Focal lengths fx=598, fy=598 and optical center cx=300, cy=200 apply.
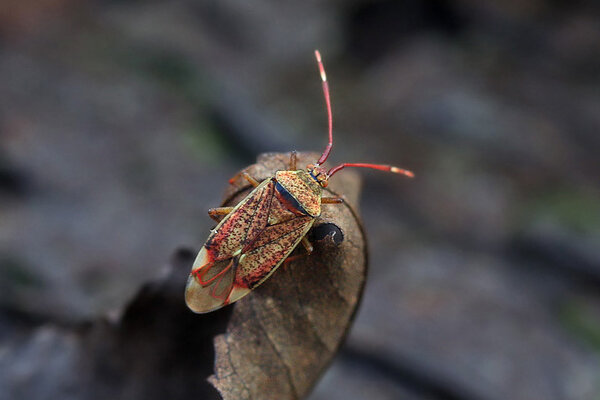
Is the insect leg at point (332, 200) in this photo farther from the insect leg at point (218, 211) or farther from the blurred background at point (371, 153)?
the blurred background at point (371, 153)

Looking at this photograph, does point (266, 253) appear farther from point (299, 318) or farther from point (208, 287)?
point (299, 318)

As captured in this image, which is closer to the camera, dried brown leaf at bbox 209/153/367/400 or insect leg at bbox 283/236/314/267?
dried brown leaf at bbox 209/153/367/400

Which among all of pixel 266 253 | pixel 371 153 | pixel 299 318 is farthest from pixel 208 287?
pixel 371 153

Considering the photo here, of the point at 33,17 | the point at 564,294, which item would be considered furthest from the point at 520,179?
the point at 33,17

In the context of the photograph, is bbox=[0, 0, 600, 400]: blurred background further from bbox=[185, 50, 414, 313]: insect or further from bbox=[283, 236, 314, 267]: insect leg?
bbox=[283, 236, 314, 267]: insect leg

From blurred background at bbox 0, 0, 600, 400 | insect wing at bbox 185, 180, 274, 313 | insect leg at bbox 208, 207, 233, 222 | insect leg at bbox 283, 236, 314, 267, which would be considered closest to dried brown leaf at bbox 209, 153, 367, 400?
insect leg at bbox 283, 236, 314, 267

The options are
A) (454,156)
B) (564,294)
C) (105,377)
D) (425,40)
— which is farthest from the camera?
(425,40)

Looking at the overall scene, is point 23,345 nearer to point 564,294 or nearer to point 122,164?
point 122,164

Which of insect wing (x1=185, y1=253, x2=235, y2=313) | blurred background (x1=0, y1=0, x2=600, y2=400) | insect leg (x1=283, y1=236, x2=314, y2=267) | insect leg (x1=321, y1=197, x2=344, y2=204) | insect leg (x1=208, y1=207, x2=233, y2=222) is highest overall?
blurred background (x1=0, y1=0, x2=600, y2=400)
